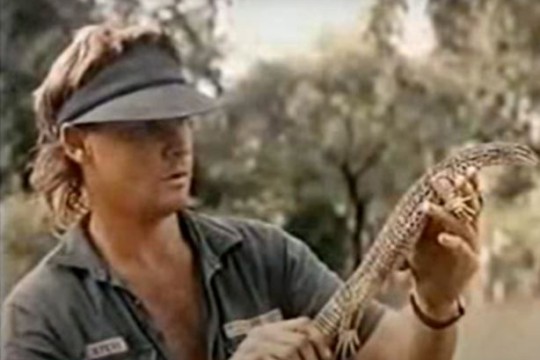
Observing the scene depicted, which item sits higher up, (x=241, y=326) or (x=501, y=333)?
(x=241, y=326)

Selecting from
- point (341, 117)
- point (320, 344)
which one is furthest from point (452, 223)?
point (341, 117)

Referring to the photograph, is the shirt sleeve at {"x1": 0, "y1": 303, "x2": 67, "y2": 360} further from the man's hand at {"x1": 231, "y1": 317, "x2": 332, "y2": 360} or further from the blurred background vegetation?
the blurred background vegetation

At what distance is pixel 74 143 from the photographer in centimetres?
95

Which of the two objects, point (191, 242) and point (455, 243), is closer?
point (455, 243)

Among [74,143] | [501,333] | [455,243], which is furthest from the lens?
[501,333]

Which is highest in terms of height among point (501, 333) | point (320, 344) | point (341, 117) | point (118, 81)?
point (118, 81)

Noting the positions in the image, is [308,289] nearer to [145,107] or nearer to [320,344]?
[320,344]

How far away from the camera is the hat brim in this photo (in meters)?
0.91

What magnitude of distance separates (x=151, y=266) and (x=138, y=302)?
1.4 inches

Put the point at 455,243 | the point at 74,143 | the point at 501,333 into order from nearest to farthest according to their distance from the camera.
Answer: the point at 455,243
the point at 74,143
the point at 501,333

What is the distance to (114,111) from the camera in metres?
Answer: 0.92

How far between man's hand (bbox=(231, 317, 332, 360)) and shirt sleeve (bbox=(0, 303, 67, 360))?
5.5 inches

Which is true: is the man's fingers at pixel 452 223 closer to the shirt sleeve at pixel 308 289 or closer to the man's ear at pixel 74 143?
the shirt sleeve at pixel 308 289

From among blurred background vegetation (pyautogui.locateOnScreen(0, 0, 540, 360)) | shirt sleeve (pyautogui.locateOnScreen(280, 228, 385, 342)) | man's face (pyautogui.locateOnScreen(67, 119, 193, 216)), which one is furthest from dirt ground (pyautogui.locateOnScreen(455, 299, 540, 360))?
man's face (pyautogui.locateOnScreen(67, 119, 193, 216))
